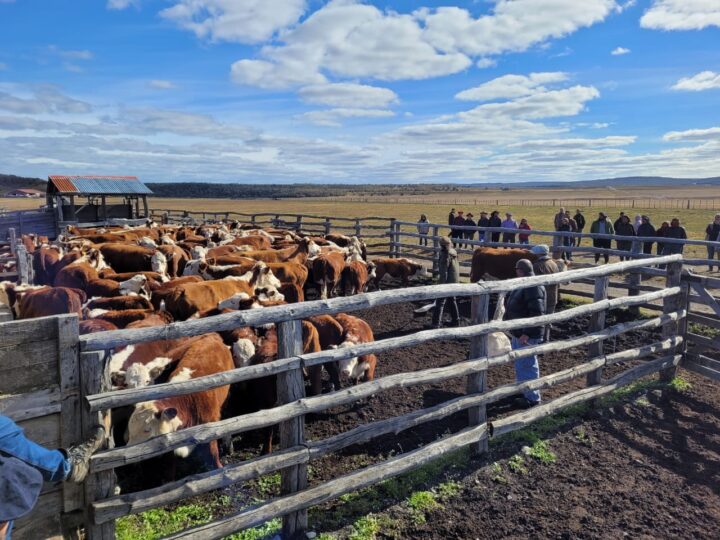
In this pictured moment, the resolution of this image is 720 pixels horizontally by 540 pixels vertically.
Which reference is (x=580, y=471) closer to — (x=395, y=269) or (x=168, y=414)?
(x=168, y=414)

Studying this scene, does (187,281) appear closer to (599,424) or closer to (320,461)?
(320,461)

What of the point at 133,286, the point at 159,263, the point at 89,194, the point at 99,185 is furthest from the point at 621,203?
Answer: the point at 133,286

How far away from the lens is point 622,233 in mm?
17859

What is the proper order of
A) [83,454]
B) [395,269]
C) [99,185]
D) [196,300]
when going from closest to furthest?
[83,454], [196,300], [395,269], [99,185]

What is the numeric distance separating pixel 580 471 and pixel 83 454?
14.8ft

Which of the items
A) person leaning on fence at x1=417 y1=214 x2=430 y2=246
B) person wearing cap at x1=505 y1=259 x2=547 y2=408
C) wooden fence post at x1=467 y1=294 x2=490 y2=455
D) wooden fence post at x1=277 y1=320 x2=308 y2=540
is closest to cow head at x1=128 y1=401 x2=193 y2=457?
wooden fence post at x1=277 y1=320 x2=308 y2=540

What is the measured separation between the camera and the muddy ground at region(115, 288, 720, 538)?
4.39 meters

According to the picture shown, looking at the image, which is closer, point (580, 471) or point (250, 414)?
point (250, 414)

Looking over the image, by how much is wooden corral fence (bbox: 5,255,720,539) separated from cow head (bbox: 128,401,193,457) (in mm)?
909

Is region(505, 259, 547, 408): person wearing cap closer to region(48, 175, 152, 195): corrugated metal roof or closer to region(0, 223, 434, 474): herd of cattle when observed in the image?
region(0, 223, 434, 474): herd of cattle

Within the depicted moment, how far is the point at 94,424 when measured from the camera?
10.7 ft

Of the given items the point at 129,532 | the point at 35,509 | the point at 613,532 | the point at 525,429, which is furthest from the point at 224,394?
the point at 613,532

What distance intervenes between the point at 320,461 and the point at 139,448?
7.45 feet

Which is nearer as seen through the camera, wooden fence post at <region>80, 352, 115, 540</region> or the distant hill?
wooden fence post at <region>80, 352, 115, 540</region>
